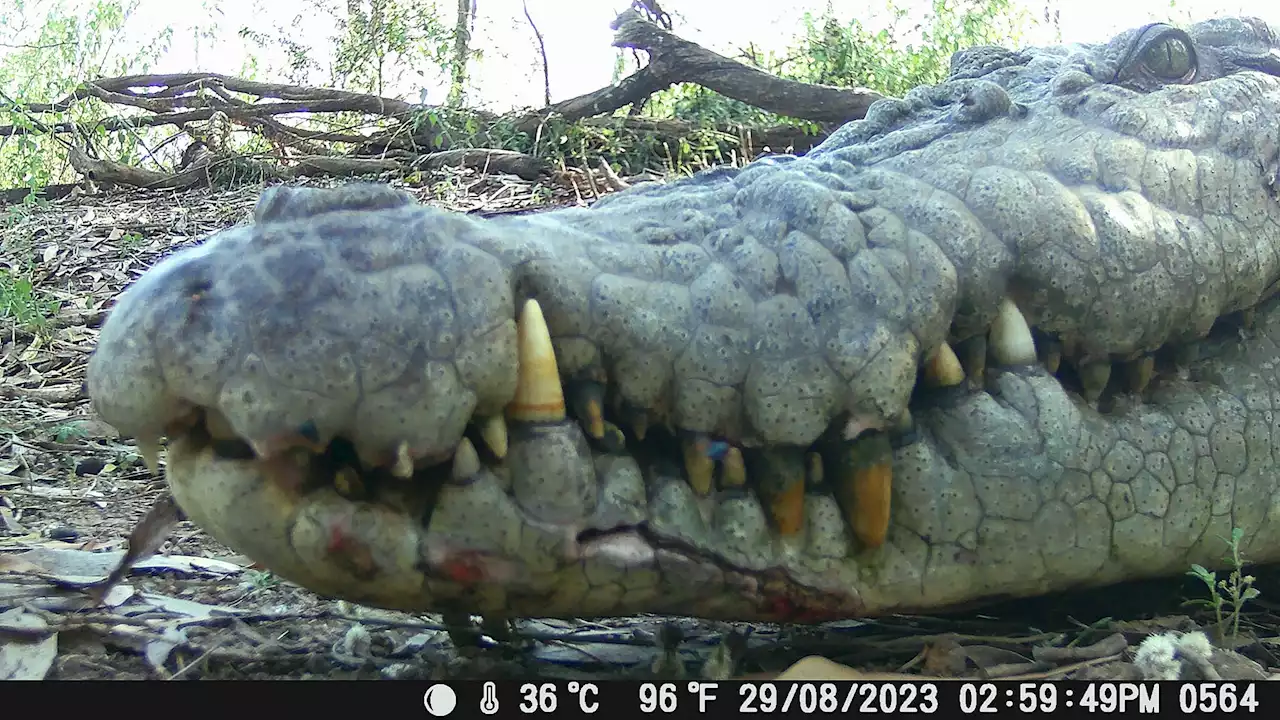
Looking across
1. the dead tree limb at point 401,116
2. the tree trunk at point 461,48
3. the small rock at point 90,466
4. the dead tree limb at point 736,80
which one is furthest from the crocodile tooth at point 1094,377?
the tree trunk at point 461,48

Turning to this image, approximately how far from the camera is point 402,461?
1.29 metres

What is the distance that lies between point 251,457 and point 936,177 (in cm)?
112

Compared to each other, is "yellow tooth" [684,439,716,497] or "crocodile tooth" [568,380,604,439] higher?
"crocodile tooth" [568,380,604,439]

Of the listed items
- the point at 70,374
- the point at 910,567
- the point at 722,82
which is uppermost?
the point at 722,82

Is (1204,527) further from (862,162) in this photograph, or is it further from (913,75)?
(913,75)

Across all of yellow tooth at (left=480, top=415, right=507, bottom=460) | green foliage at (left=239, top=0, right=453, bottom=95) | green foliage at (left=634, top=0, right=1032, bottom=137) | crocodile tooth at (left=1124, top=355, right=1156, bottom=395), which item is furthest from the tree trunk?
yellow tooth at (left=480, top=415, right=507, bottom=460)

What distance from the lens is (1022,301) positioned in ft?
5.71

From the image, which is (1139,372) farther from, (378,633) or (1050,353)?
(378,633)

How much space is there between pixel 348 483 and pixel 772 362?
0.56 metres

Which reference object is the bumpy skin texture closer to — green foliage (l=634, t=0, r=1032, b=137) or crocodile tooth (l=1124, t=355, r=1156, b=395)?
crocodile tooth (l=1124, t=355, r=1156, b=395)

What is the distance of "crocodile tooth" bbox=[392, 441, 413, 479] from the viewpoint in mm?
1287

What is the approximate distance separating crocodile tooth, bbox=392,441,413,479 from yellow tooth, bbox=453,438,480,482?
58 millimetres

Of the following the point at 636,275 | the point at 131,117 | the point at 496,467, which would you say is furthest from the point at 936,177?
the point at 131,117

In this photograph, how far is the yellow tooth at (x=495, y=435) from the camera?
135 cm
